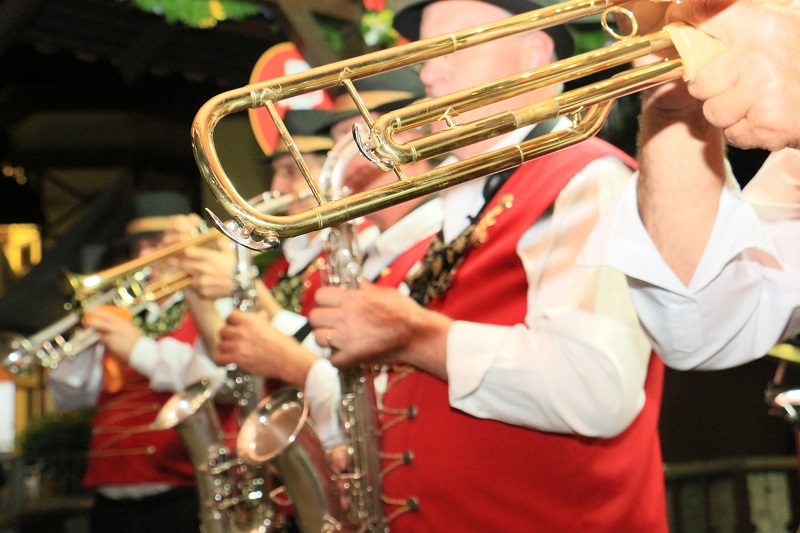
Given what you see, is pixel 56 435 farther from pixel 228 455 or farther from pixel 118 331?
pixel 228 455

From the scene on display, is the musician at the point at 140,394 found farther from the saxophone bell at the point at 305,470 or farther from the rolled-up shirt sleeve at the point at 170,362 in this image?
the saxophone bell at the point at 305,470

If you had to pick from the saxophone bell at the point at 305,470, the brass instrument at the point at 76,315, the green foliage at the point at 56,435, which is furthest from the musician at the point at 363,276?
the green foliage at the point at 56,435

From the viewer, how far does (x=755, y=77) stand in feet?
3.93

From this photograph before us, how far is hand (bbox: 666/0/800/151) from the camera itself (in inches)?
46.9

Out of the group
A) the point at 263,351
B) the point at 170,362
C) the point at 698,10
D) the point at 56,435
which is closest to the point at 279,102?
the point at 170,362

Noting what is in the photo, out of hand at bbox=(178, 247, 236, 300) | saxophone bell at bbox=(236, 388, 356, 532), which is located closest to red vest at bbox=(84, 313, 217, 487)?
hand at bbox=(178, 247, 236, 300)

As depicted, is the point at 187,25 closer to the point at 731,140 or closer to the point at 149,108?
the point at 149,108

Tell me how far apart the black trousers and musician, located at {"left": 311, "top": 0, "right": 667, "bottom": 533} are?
1.40 meters

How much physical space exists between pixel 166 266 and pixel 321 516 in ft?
4.26

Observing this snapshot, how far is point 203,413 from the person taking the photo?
2.80 meters

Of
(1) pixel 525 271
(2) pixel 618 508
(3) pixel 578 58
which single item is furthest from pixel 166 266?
(3) pixel 578 58

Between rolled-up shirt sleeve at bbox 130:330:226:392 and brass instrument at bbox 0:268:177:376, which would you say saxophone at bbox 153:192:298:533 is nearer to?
rolled-up shirt sleeve at bbox 130:330:226:392

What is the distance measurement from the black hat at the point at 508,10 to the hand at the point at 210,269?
3.00 ft

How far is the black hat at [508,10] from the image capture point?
2.14 metres
